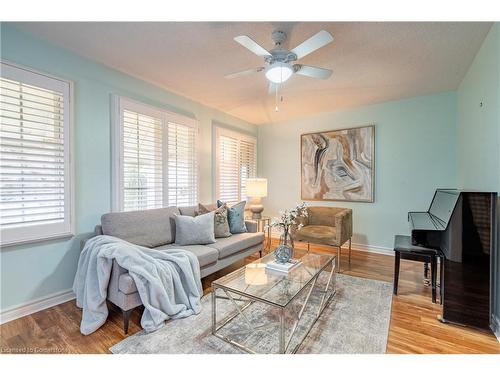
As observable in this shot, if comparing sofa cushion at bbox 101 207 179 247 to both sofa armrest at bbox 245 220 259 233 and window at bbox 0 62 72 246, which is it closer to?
window at bbox 0 62 72 246

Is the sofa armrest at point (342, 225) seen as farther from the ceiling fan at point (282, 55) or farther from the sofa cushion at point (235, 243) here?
the ceiling fan at point (282, 55)

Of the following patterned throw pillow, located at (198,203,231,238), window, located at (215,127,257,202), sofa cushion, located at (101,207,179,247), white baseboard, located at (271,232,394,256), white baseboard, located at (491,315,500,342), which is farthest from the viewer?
window, located at (215,127,257,202)

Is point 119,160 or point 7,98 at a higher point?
point 7,98

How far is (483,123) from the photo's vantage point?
2.22 metres

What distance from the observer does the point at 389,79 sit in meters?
2.88

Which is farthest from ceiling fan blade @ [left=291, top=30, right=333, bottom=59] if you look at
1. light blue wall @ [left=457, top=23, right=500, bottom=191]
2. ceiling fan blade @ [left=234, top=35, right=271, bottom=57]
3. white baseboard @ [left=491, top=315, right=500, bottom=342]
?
white baseboard @ [left=491, top=315, right=500, bottom=342]

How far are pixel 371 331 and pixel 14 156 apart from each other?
3.21m

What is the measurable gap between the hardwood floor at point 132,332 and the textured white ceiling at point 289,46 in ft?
7.93

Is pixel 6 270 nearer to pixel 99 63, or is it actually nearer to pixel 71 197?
pixel 71 197

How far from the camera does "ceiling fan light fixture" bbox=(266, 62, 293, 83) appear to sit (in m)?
2.00

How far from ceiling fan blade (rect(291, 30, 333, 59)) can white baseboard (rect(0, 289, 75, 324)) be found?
3.07 metres

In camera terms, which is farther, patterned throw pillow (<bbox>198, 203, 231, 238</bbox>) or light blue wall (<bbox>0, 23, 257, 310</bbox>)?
patterned throw pillow (<bbox>198, 203, 231, 238</bbox>)

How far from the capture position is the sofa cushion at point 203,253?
2367 millimetres
